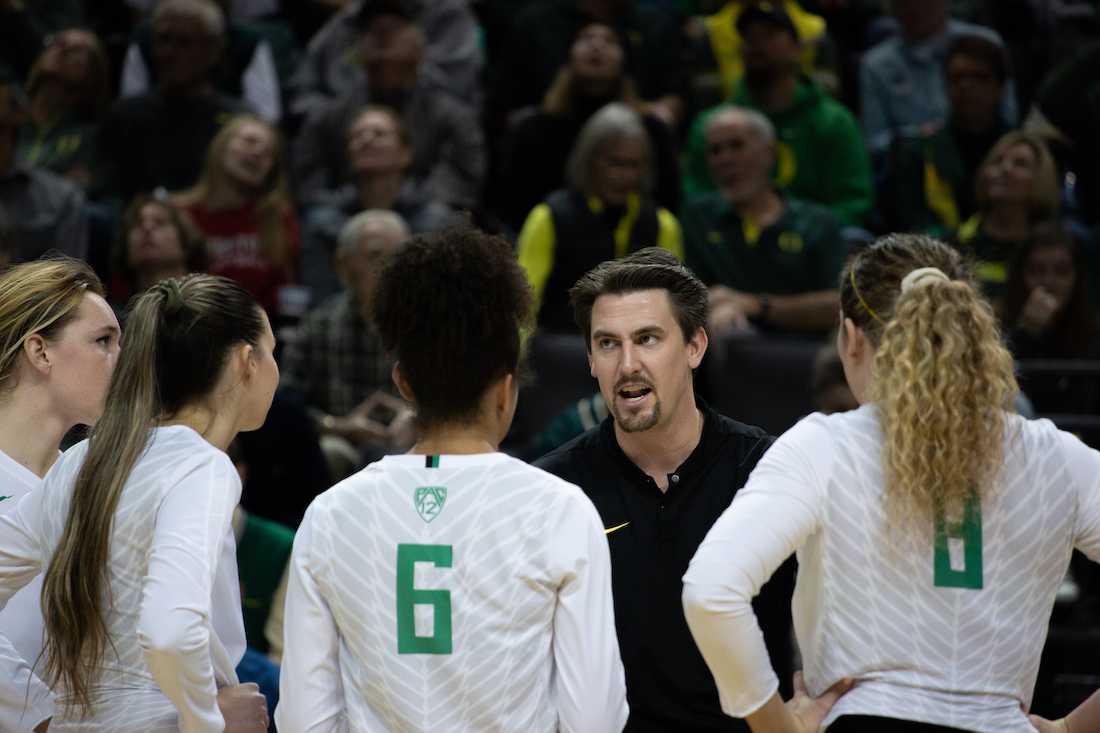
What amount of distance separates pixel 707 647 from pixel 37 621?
1629 millimetres

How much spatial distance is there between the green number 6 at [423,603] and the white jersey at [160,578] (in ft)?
1.30

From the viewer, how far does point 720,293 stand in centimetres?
803

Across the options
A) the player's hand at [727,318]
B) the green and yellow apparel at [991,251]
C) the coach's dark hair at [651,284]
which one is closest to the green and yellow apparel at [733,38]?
the green and yellow apparel at [991,251]

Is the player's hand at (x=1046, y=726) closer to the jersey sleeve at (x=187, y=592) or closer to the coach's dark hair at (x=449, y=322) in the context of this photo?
the coach's dark hair at (x=449, y=322)

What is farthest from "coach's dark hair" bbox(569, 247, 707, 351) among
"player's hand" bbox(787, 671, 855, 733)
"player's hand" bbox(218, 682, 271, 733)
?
"player's hand" bbox(218, 682, 271, 733)

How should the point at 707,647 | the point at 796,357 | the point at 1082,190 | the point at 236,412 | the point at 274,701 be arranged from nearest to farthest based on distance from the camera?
the point at 707,647 < the point at 236,412 < the point at 274,701 < the point at 796,357 < the point at 1082,190

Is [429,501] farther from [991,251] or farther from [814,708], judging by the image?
[991,251]

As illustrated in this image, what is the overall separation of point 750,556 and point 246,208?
6282 millimetres

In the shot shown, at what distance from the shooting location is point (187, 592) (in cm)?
304

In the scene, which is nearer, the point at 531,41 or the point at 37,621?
the point at 37,621

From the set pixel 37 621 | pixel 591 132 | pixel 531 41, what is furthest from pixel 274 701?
pixel 531 41

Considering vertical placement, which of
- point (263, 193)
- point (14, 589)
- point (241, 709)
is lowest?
point (241, 709)

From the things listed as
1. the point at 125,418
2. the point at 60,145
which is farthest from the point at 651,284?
the point at 60,145

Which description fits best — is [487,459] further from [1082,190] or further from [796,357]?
[1082,190]
